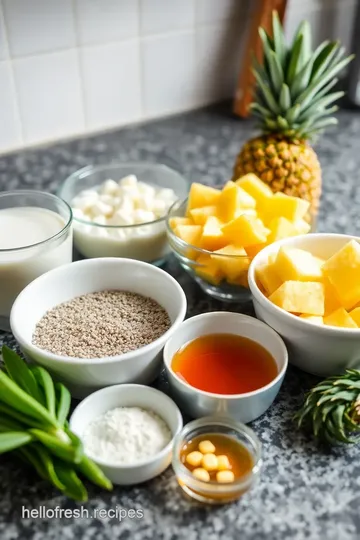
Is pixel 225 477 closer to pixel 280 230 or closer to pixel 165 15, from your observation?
pixel 280 230

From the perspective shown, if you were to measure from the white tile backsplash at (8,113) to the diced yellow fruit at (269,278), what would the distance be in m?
0.72

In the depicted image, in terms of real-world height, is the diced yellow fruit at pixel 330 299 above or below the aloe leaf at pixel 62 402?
above

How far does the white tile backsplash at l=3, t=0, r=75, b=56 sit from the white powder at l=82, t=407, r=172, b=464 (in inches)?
33.0

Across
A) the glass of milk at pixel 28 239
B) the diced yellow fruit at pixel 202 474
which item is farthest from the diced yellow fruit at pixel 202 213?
the diced yellow fruit at pixel 202 474

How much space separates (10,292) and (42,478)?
1.07ft

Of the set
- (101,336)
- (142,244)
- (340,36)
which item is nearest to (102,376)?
(101,336)

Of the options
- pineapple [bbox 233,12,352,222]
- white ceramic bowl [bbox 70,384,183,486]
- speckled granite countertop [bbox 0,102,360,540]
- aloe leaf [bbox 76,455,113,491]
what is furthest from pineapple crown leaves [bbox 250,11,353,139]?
aloe leaf [bbox 76,455,113,491]

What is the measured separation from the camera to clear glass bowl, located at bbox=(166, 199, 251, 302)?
103cm

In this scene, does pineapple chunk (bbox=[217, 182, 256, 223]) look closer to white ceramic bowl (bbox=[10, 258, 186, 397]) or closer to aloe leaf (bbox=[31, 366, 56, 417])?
white ceramic bowl (bbox=[10, 258, 186, 397])

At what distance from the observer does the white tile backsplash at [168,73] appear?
150 cm

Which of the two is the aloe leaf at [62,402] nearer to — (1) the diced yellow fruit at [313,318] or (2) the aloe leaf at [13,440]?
(2) the aloe leaf at [13,440]

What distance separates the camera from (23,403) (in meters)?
0.80

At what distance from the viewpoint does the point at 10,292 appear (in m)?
1.03

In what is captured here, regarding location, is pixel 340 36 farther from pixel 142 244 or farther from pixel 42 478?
pixel 42 478
